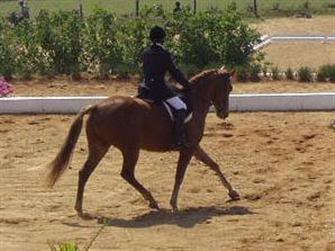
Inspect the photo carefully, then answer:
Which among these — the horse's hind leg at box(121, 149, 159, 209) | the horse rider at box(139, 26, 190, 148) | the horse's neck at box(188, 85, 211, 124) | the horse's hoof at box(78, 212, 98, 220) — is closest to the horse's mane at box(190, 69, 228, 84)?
the horse's neck at box(188, 85, 211, 124)

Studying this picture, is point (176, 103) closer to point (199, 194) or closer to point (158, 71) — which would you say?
point (158, 71)

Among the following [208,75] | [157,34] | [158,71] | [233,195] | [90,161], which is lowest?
[233,195]

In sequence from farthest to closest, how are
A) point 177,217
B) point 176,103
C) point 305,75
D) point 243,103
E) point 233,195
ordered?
point 305,75 → point 243,103 → point 233,195 → point 176,103 → point 177,217

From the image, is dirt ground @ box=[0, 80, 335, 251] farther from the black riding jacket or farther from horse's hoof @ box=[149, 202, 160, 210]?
the black riding jacket

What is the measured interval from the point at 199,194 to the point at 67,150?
1.77 meters

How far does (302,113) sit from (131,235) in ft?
23.6

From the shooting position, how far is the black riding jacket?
10.0m

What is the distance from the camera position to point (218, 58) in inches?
768

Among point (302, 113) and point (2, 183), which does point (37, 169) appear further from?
point (302, 113)

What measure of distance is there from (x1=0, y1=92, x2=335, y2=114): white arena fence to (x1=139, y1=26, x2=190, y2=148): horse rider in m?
5.61

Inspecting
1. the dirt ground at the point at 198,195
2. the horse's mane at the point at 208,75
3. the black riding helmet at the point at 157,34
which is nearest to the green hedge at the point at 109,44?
the dirt ground at the point at 198,195

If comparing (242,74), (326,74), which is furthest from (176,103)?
(326,74)

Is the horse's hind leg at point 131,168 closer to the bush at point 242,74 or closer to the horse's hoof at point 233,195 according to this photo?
the horse's hoof at point 233,195

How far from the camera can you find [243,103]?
624 inches
